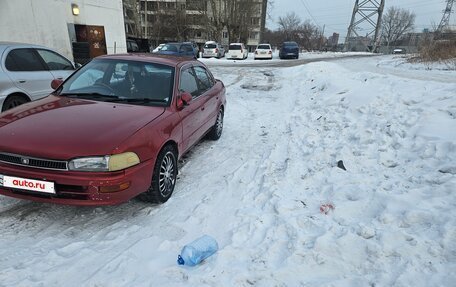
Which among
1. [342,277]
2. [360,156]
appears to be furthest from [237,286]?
[360,156]

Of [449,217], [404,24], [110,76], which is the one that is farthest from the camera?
[404,24]

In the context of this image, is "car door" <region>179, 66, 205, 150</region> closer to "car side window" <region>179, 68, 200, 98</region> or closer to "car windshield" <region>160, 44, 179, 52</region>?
"car side window" <region>179, 68, 200, 98</region>

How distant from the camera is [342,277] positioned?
2.81 metres

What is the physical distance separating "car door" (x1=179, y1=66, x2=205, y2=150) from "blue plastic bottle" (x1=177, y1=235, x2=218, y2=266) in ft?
5.84

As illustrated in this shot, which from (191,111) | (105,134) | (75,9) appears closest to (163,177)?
(105,134)

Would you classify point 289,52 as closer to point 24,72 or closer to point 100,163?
point 24,72

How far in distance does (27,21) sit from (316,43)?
2733 inches

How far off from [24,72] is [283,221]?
18.7 feet

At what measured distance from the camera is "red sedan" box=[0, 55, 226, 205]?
3238 millimetres

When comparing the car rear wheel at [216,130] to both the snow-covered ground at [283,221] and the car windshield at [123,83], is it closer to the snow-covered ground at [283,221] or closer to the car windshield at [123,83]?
the snow-covered ground at [283,221]

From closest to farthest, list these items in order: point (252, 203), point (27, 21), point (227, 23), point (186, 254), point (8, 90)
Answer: point (186, 254), point (252, 203), point (8, 90), point (27, 21), point (227, 23)

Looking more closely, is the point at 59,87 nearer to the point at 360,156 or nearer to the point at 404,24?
the point at 360,156

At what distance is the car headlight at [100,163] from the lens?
3.22 m

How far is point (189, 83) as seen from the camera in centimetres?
528
